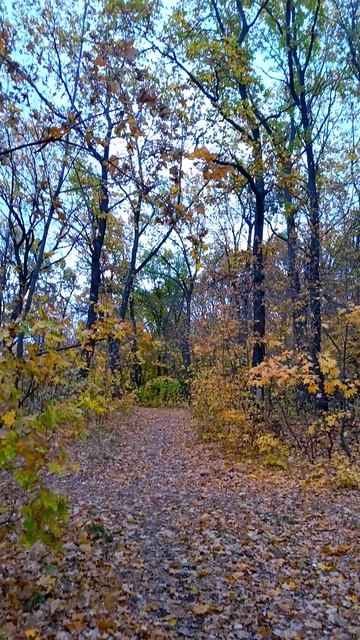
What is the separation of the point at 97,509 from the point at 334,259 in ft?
36.2

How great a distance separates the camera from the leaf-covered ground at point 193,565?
11.1ft

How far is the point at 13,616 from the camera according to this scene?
3355 millimetres

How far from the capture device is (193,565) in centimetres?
428

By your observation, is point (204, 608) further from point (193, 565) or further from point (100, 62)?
point (100, 62)

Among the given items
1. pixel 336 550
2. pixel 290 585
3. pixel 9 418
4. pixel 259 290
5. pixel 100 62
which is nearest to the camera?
pixel 9 418

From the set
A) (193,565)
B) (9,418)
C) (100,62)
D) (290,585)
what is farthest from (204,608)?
(100,62)

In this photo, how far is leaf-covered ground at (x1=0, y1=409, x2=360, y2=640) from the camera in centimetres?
338

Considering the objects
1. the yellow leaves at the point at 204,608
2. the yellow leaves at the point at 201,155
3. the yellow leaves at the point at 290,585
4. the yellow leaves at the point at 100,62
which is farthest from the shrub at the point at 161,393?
the yellow leaves at the point at 201,155

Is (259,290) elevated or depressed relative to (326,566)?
elevated

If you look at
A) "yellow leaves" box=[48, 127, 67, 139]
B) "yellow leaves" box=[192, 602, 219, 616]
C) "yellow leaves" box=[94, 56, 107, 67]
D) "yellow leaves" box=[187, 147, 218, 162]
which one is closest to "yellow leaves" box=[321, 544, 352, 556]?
"yellow leaves" box=[192, 602, 219, 616]

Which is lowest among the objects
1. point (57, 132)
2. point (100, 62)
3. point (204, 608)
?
point (204, 608)

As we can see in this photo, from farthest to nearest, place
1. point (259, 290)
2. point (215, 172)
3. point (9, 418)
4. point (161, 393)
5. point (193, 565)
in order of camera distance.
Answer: point (161, 393) → point (259, 290) → point (193, 565) → point (215, 172) → point (9, 418)

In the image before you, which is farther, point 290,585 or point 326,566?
point 326,566

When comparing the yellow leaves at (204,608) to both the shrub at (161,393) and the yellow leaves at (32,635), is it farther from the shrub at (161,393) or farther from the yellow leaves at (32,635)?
the shrub at (161,393)
